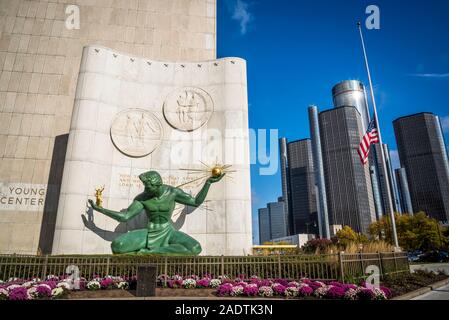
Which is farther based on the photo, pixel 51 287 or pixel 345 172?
pixel 345 172

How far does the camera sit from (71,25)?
73.2 feet

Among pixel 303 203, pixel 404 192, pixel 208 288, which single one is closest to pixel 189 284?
pixel 208 288

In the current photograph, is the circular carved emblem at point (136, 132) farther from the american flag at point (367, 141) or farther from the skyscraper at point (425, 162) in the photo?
the skyscraper at point (425, 162)

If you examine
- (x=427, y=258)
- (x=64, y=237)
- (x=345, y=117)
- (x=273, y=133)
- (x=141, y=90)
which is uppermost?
(x=345, y=117)

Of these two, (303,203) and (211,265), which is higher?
(303,203)

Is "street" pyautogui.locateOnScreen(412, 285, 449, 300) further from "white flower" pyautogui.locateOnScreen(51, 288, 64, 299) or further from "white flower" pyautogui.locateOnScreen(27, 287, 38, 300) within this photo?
"white flower" pyautogui.locateOnScreen(27, 287, 38, 300)

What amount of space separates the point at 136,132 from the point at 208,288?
977 centimetres

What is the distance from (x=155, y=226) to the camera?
1326cm

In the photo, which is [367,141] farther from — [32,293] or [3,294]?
[3,294]

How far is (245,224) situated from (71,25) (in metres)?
19.9

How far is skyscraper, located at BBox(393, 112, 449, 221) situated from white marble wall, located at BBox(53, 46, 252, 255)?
399 ft

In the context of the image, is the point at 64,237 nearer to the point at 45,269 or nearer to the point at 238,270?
the point at 45,269
